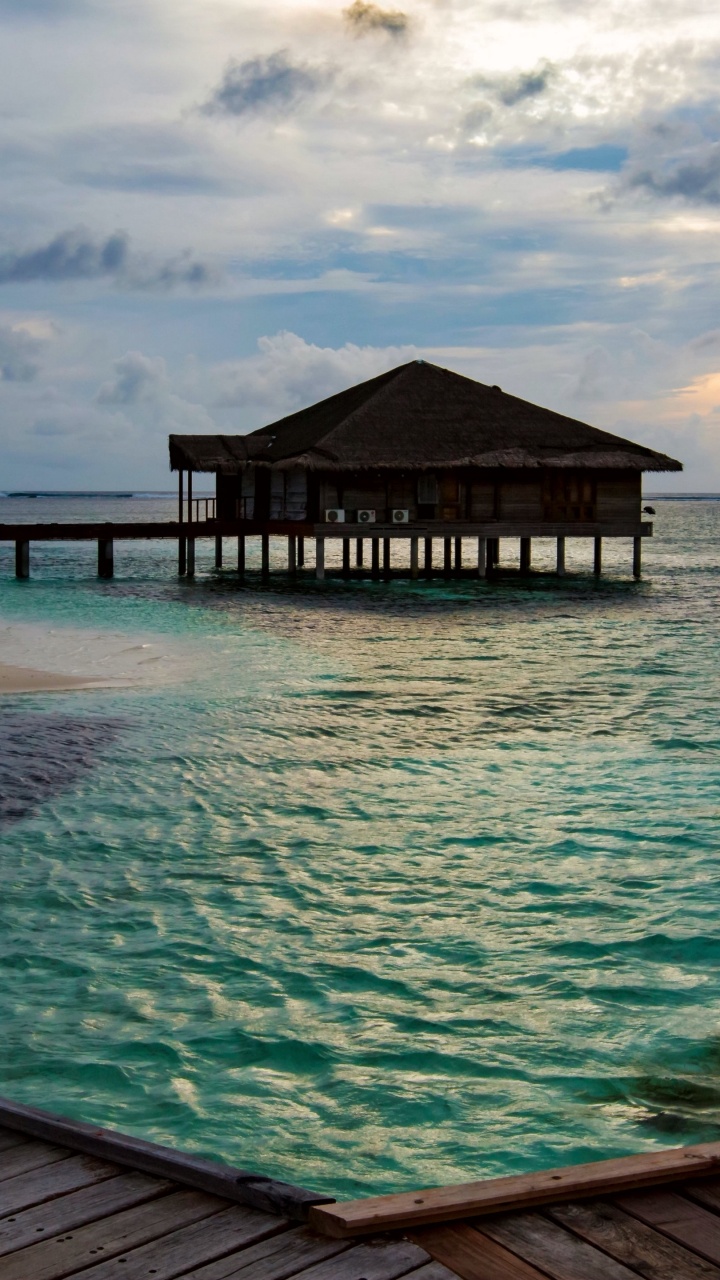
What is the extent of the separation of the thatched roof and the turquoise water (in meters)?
17.6

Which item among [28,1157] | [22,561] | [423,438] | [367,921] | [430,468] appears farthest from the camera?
[22,561]

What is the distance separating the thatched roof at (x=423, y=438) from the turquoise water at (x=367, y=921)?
17.6m

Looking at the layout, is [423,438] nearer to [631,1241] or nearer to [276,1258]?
[631,1241]

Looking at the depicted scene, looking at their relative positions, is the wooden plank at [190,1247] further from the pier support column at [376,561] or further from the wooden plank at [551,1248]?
the pier support column at [376,561]

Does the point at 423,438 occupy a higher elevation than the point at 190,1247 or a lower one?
higher

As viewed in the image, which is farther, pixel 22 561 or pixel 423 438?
pixel 22 561

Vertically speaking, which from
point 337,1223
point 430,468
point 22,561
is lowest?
point 337,1223

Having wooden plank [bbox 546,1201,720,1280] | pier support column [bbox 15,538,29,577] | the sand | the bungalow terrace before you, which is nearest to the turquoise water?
the sand

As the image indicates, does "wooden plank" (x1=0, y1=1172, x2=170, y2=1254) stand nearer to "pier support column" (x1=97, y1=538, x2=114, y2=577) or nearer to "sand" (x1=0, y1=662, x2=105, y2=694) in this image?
"sand" (x1=0, y1=662, x2=105, y2=694)

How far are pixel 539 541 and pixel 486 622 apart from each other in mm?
96146

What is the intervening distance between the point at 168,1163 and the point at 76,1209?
0.30 metres

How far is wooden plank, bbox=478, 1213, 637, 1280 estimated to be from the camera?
10.4ft

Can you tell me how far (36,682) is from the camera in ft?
60.8

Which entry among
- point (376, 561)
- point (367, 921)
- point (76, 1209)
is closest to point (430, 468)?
point (376, 561)
